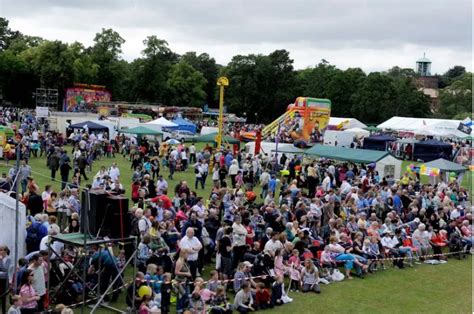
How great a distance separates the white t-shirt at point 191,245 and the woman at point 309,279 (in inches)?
97.1

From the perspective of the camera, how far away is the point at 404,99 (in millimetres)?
75312

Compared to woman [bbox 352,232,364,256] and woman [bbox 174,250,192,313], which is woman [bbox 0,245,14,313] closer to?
woman [bbox 174,250,192,313]

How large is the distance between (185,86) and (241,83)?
9.82 m

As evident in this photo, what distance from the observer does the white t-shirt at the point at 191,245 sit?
11.4 m

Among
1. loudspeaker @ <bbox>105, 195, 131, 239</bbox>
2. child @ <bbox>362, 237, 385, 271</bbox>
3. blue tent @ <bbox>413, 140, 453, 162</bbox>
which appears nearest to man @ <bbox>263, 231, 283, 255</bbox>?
child @ <bbox>362, 237, 385, 271</bbox>

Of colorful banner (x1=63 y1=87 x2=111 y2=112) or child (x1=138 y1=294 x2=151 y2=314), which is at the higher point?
colorful banner (x1=63 y1=87 x2=111 y2=112)

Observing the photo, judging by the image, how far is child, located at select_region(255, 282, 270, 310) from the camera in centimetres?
1109

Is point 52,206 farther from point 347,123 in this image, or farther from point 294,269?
point 347,123

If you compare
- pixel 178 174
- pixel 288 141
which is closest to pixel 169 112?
pixel 288 141

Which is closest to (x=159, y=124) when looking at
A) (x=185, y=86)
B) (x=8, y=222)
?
(x=8, y=222)

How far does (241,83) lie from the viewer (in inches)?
3187

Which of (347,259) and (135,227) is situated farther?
(347,259)

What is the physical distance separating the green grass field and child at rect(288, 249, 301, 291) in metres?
0.32

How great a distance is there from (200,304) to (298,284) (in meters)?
3.24
